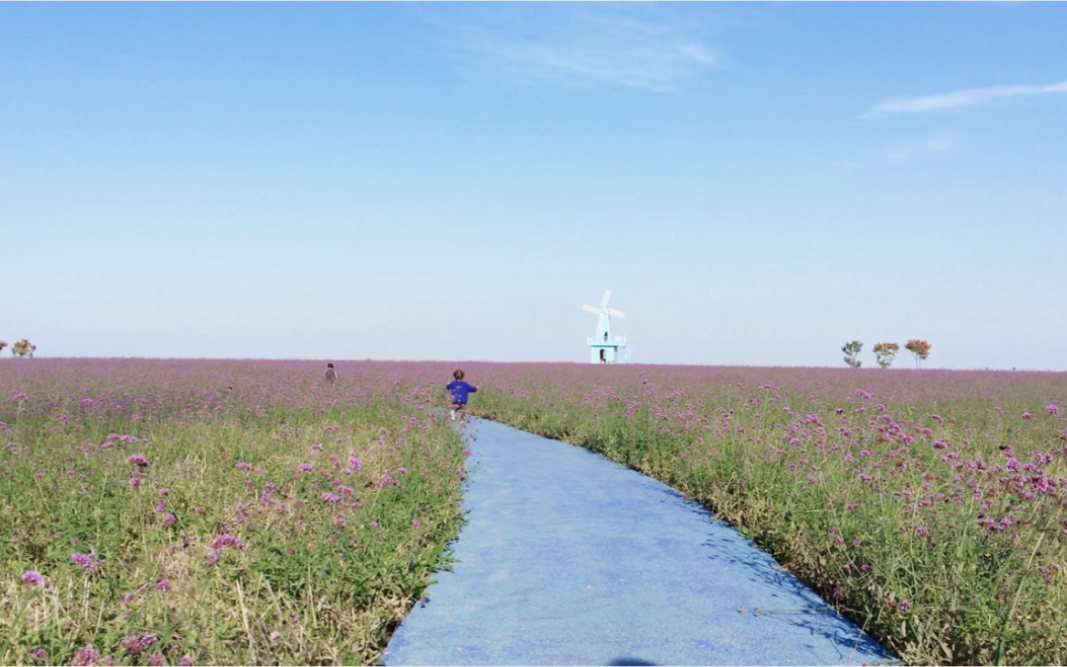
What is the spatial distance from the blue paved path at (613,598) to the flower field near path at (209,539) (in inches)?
16.5

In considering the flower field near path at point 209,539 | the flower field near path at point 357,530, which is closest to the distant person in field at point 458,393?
the flower field near path at point 357,530

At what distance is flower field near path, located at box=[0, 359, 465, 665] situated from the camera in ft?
15.9

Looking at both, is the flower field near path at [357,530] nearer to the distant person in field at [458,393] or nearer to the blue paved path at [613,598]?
the blue paved path at [613,598]

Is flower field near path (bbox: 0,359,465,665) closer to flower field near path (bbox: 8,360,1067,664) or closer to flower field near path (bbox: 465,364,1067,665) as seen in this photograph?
flower field near path (bbox: 8,360,1067,664)

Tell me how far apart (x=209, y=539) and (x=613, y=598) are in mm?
3408

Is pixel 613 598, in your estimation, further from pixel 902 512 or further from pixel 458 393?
pixel 458 393

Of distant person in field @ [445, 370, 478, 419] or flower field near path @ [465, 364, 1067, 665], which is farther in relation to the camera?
distant person in field @ [445, 370, 478, 419]

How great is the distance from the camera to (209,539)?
662 cm

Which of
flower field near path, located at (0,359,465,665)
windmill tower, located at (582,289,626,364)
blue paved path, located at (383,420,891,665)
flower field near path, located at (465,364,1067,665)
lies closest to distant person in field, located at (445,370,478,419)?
flower field near path, located at (465,364,1067,665)

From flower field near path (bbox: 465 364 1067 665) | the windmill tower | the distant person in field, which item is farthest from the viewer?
the windmill tower

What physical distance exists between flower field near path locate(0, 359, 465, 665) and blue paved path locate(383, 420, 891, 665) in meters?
0.42

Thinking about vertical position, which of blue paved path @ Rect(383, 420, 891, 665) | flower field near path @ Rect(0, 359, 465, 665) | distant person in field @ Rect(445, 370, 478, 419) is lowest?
blue paved path @ Rect(383, 420, 891, 665)

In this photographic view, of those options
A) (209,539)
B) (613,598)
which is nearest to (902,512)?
(613,598)

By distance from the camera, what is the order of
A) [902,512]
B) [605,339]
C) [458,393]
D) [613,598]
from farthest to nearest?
[605,339] → [458,393] → [902,512] → [613,598]
